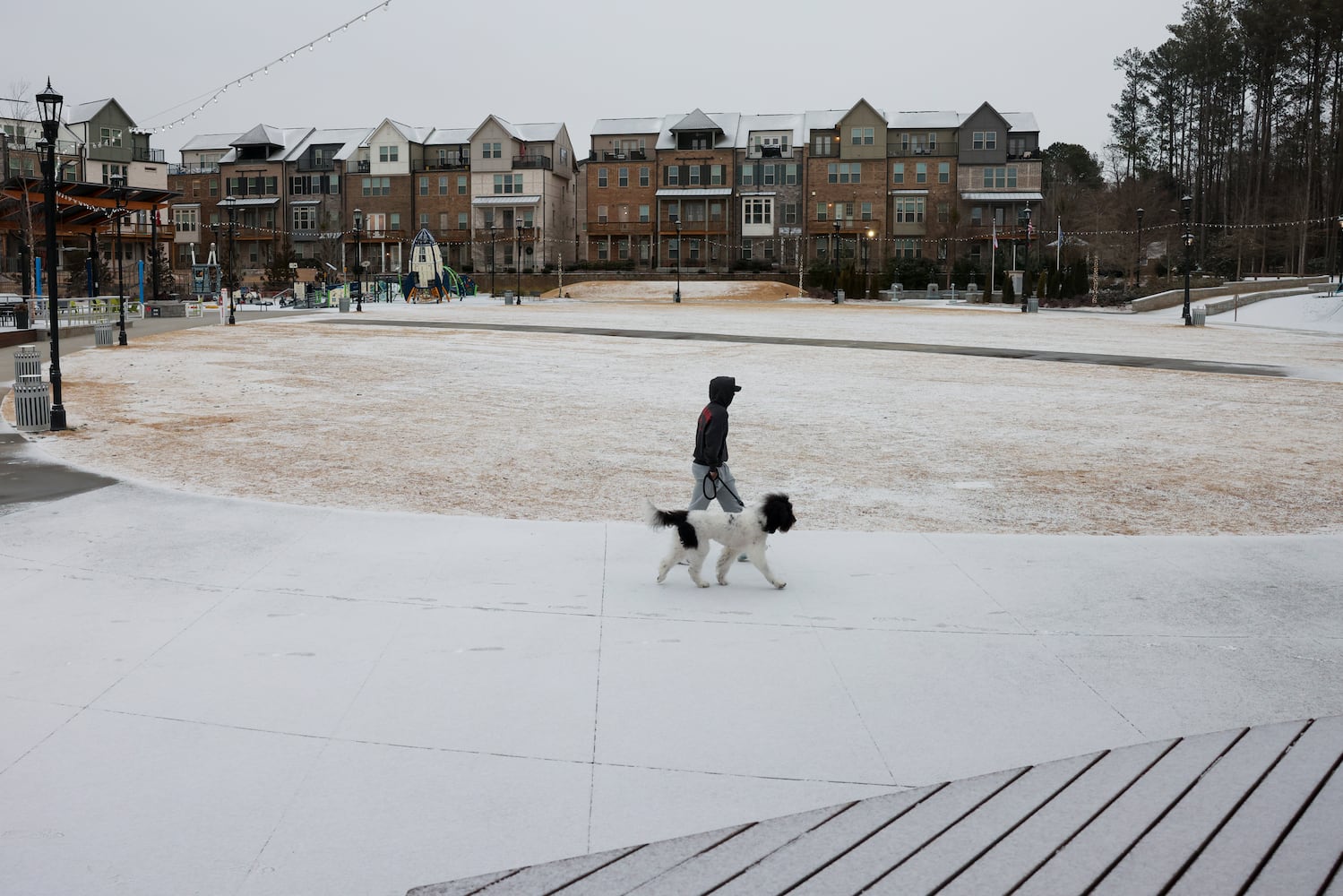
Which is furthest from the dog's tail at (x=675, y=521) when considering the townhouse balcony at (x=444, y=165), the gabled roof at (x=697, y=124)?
the townhouse balcony at (x=444, y=165)

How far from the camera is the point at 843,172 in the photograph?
285 ft

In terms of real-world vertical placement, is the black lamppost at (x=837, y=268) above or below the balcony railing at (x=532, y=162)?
below

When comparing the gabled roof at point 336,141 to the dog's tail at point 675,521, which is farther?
the gabled roof at point 336,141

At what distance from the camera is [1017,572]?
8.39m

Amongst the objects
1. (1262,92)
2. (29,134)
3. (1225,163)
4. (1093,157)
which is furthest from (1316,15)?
(29,134)

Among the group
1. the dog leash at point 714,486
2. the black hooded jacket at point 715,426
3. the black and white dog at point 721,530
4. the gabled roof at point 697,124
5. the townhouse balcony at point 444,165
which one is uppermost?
the gabled roof at point 697,124

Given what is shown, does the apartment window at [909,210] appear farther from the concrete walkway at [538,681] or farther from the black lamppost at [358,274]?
the concrete walkway at [538,681]

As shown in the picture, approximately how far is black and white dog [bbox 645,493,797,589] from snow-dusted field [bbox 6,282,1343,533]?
2651 millimetres

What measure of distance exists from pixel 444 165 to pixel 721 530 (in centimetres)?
9297

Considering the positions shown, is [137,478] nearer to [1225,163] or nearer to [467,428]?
[467,428]

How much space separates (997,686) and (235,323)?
4303 cm

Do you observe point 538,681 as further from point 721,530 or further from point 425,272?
point 425,272

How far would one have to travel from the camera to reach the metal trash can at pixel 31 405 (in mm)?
15562

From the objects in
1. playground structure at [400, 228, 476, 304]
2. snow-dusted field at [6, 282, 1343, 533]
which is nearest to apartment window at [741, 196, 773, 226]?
playground structure at [400, 228, 476, 304]
